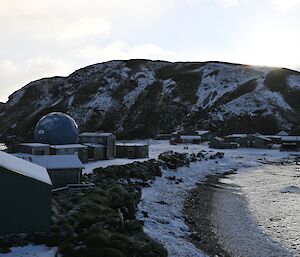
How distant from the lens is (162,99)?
477 feet

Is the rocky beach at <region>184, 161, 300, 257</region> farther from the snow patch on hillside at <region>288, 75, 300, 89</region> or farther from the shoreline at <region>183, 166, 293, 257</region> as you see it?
the snow patch on hillside at <region>288, 75, 300, 89</region>

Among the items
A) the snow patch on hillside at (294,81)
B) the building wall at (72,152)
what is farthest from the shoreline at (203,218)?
the snow patch on hillside at (294,81)

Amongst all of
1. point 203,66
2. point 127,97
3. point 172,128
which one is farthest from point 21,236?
point 203,66

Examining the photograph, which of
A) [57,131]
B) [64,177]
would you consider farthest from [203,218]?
[57,131]

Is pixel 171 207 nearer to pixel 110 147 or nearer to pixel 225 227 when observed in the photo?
pixel 225 227

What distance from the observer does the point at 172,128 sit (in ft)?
427

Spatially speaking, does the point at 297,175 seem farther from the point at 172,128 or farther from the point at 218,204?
the point at 172,128

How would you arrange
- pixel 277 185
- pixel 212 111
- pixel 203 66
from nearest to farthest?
pixel 277 185 → pixel 212 111 → pixel 203 66

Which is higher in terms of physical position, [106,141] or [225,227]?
[106,141]

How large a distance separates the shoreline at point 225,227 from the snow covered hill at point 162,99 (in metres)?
81.9

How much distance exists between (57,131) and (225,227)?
31.2 m

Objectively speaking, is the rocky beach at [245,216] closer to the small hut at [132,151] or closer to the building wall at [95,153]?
the small hut at [132,151]

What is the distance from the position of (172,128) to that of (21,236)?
11399 centimetres

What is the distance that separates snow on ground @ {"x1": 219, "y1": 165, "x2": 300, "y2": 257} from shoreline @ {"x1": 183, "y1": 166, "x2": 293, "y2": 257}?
32cm
